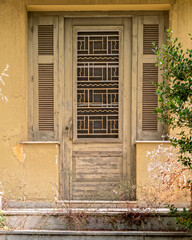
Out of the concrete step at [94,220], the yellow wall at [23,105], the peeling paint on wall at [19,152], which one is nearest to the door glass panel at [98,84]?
the yellow wall at [23,105]

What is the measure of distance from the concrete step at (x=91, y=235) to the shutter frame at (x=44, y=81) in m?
2.23

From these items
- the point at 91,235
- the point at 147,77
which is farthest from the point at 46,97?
the point at 91,235

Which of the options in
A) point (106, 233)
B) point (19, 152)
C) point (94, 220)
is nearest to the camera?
point (106, 233)

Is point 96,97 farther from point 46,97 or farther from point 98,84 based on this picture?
point 46,97

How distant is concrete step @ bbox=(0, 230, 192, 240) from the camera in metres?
4.73

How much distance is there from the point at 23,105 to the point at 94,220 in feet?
7.91

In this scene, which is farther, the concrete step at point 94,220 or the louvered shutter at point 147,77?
the louvered shutter at point 147,77

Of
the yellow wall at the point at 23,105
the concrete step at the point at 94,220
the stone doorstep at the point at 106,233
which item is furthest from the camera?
the yellow wall at the point at 23,105

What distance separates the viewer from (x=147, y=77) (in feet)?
22.2

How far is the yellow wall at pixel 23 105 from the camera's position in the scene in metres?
6.47

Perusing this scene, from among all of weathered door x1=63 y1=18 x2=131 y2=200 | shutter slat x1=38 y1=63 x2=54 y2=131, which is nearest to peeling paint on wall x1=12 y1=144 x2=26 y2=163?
shutter slat x1=38 y1=63 x2=54 y2=131

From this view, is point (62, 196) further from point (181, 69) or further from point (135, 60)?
point (181, 69)

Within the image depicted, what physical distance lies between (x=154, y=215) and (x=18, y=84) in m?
3.10

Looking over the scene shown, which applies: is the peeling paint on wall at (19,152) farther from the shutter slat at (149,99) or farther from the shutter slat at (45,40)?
the shutter slat at (149,99)
